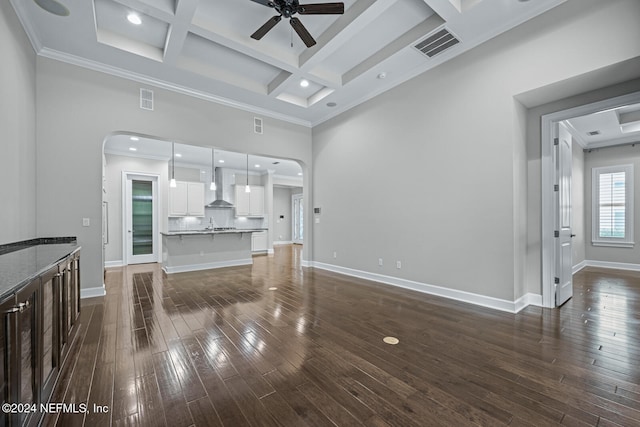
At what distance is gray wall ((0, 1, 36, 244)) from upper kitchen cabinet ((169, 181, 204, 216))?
14.8 feet

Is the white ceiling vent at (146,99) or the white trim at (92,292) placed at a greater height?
the white ceiling vent at (146,99)

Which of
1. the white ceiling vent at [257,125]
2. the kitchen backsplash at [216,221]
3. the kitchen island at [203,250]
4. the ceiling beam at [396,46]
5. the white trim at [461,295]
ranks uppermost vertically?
the ceiling beam at [396,46]

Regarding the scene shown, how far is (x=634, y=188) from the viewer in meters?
5.87

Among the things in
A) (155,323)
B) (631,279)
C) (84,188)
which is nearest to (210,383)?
(155,323)

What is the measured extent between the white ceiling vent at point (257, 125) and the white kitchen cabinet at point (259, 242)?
483 cm

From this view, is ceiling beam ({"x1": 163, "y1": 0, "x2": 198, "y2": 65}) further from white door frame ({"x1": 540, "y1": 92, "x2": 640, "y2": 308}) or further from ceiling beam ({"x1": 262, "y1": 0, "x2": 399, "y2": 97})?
white door frame ({"x1": 540, "y1": 92, "x2": 640, "y2": 308})

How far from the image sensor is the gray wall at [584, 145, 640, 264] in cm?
586

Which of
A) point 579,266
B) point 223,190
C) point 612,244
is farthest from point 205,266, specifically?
point 612,244

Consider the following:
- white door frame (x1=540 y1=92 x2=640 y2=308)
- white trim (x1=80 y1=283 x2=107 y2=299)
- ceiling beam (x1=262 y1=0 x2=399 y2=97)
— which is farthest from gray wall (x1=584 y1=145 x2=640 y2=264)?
white trim (x1=80 y1=283 x2=107 y2=299)

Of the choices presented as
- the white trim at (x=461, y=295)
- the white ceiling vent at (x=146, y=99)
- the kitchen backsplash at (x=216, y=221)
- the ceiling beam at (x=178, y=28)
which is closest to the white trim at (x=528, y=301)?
the white trim at (x=461, y=295)

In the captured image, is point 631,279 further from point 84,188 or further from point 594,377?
point 84,188

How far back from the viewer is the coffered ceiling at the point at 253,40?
3.12m

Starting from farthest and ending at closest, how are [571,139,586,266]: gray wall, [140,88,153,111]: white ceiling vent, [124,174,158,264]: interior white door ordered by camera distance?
1. [124,174,158,264]: interior white door
2. [571,139,586,266]: gray wall
3. [140,88,153,111]: white ceiling vent

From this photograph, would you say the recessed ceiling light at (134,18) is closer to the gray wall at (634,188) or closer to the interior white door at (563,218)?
the interior white door at (563,218)
